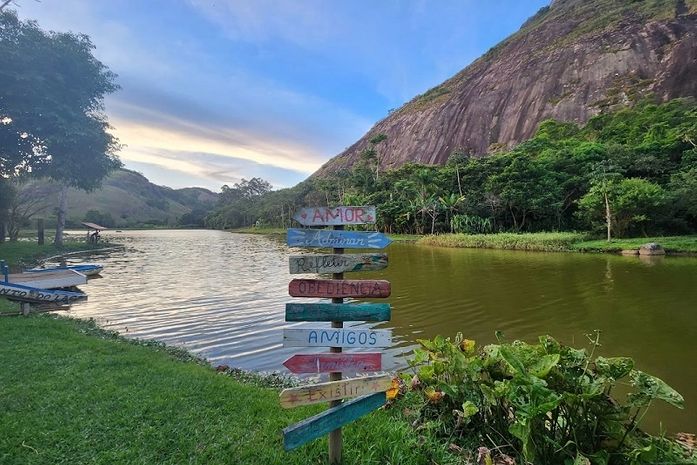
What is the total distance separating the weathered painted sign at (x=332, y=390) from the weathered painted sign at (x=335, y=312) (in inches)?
19.6

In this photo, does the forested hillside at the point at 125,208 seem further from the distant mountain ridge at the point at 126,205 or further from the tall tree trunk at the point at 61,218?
the tall tree trunk at the point at 61,218

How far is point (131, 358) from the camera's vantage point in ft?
20.2

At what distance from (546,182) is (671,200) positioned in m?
9.83

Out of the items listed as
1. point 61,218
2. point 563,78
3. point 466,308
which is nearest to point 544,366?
point 466,308

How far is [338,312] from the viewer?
316 centimetres

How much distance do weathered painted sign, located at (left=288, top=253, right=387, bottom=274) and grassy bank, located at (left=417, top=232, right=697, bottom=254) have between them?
26643 millimetres

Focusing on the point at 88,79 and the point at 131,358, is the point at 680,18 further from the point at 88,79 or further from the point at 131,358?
the point at 131,358

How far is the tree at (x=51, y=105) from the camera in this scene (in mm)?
21453

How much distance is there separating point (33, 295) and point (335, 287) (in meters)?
12.3

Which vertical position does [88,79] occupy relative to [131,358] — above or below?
above

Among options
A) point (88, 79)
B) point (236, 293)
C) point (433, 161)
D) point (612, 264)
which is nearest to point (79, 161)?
point (88, 79)

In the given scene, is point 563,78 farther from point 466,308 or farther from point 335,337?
point 335,337

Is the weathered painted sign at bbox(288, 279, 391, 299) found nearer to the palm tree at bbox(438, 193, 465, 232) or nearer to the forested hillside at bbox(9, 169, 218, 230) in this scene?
the palm tree at bbox(438, 193, 465, 232)

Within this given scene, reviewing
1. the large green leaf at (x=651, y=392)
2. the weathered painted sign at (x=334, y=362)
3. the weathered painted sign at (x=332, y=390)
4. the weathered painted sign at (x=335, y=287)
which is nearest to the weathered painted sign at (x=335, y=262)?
the weathered painted sign at (x=335, y=287)
